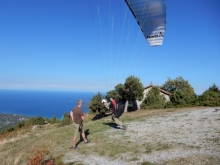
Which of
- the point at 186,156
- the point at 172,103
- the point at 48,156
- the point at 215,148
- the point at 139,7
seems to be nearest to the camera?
the point at 186,156

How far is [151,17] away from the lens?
13.3 m

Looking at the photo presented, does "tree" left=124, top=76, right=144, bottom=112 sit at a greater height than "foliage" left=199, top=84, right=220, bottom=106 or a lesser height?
greater

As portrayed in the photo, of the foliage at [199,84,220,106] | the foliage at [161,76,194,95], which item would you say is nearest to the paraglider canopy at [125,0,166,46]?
the foliage at [199,84,220,106]

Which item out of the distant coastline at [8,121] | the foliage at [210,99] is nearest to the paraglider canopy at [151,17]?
the foliage at [210,99]

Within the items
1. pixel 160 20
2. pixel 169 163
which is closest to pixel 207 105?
pixel 160 20

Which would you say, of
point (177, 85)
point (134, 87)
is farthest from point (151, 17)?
point (177, 85)

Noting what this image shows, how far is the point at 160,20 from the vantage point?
1320 centimetres

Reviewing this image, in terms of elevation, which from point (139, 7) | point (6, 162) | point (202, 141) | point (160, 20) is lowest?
point (6, 162)

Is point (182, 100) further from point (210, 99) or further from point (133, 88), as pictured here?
point (133, 88)

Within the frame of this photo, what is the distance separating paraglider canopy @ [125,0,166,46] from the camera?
40.8 feet

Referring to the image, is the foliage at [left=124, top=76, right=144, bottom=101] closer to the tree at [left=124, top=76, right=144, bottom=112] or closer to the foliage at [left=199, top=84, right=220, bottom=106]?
the tree at [left=124, top=76, right=144, bottom=112]

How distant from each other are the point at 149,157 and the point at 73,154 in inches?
128

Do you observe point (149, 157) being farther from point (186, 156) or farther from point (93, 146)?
point (93, 146)

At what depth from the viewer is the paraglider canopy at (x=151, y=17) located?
12.4 metres
